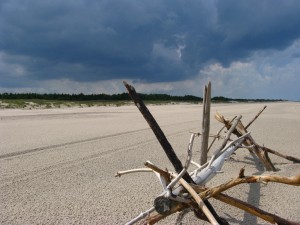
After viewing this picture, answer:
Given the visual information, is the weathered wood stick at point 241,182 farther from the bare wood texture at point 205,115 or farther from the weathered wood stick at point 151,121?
the bare wood texture at point 205,115

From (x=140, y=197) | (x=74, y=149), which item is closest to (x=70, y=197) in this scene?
(x=140, y=197)

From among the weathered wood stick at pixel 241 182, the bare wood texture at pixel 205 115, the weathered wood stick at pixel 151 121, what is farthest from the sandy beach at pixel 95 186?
the weathered wood stick at pixel 151 121

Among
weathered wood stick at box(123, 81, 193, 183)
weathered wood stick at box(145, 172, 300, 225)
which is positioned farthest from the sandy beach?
weathered wood stick at box(123, 81, 193, 183)

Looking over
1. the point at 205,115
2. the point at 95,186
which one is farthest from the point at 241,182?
the point at 95,186

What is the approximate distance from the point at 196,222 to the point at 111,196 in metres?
1.20

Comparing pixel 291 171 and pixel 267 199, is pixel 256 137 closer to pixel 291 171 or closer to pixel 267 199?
pixel 291 171

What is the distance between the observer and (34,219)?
11.0 ft

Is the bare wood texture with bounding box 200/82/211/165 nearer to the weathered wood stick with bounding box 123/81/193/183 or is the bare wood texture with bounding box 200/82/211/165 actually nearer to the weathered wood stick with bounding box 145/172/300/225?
the weathered wood stick with bounding box 123/81/193/183

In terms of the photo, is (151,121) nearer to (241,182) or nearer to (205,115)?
(241,182)

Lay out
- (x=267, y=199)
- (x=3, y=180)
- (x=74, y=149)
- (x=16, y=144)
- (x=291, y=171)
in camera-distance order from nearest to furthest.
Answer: (x=267, y=199)
(x=3, y=180)
(x=291, y=171)
(x=74, y=149)
(x=16, y=144)

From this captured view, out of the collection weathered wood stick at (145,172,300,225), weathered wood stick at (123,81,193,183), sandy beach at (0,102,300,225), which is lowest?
sandy beach at (0,102,300,225)

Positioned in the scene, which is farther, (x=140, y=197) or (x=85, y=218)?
(x=140, y=197)

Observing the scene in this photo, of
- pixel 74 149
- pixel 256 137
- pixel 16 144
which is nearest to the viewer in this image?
pixel 74 149

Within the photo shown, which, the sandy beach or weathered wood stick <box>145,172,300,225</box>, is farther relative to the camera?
the sandy beach
